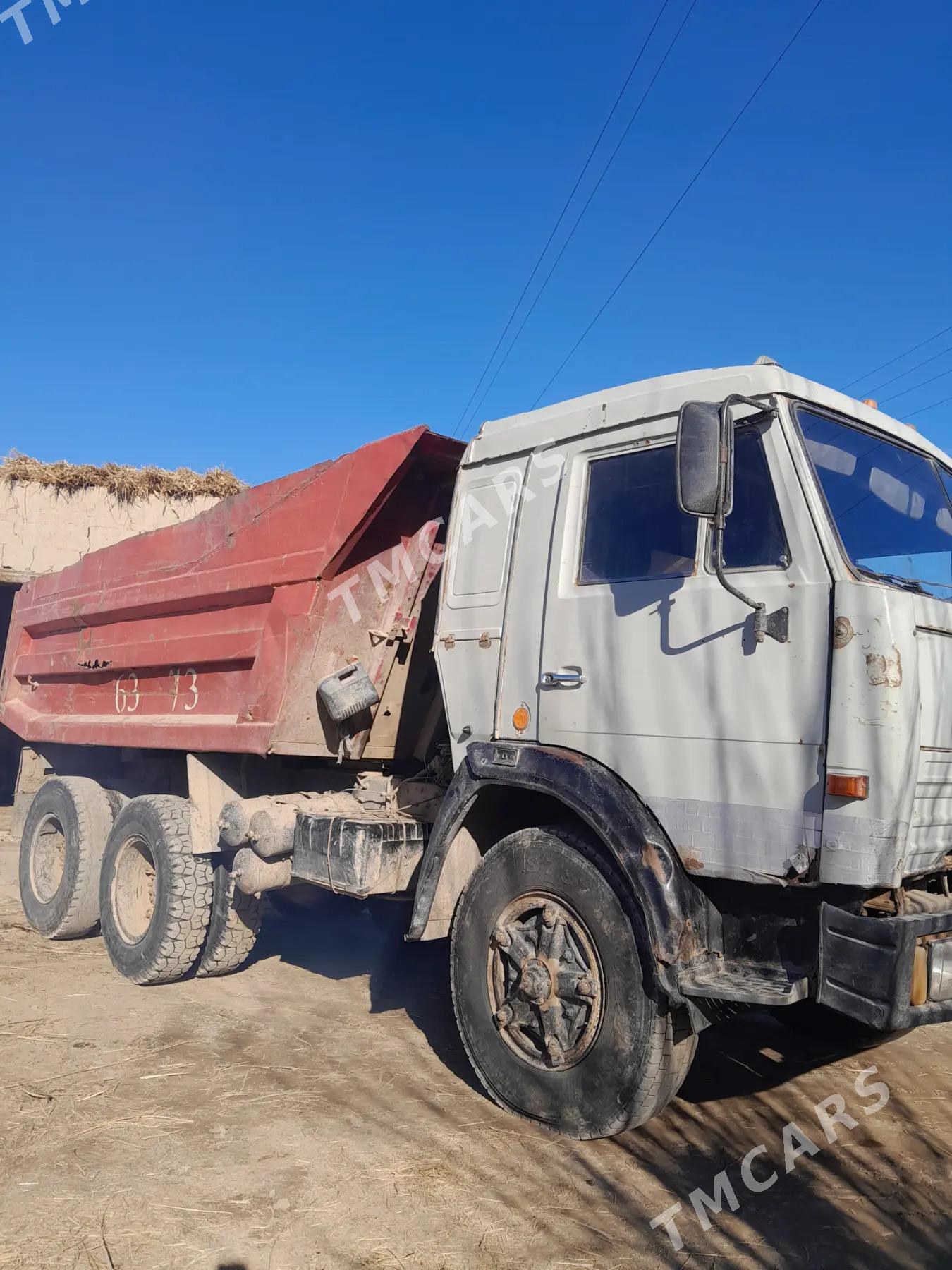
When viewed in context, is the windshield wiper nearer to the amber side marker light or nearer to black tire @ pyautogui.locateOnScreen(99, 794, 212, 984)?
the amber side marker light

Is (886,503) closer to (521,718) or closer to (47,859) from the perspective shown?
(521,718)

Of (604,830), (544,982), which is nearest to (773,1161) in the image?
(544,982)

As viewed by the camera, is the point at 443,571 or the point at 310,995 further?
the point at 310,995

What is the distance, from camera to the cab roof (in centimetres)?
343

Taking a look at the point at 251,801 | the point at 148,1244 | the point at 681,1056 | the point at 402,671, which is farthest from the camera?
the point at 251,801

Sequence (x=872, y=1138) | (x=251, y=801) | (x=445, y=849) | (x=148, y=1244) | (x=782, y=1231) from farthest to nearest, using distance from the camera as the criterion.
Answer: (x=251, y=801)
(x=445, y=849)
(x=872, y=1138)
(x=782, y=1231)
(x=148, y=1244)

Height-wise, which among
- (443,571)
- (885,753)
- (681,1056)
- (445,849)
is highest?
(443,571)

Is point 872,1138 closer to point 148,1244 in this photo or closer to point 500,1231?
point 500,1231

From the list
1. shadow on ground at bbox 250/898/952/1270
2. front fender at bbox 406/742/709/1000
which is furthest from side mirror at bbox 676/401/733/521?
shadow on ground at bbox 250/898/952/1270

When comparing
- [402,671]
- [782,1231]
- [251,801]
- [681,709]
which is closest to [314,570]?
[402,671]

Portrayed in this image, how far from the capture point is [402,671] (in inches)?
194

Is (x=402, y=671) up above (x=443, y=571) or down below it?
below

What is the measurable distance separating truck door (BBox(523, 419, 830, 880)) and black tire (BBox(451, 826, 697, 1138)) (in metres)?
0.39

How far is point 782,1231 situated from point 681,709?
1633 millimetres
